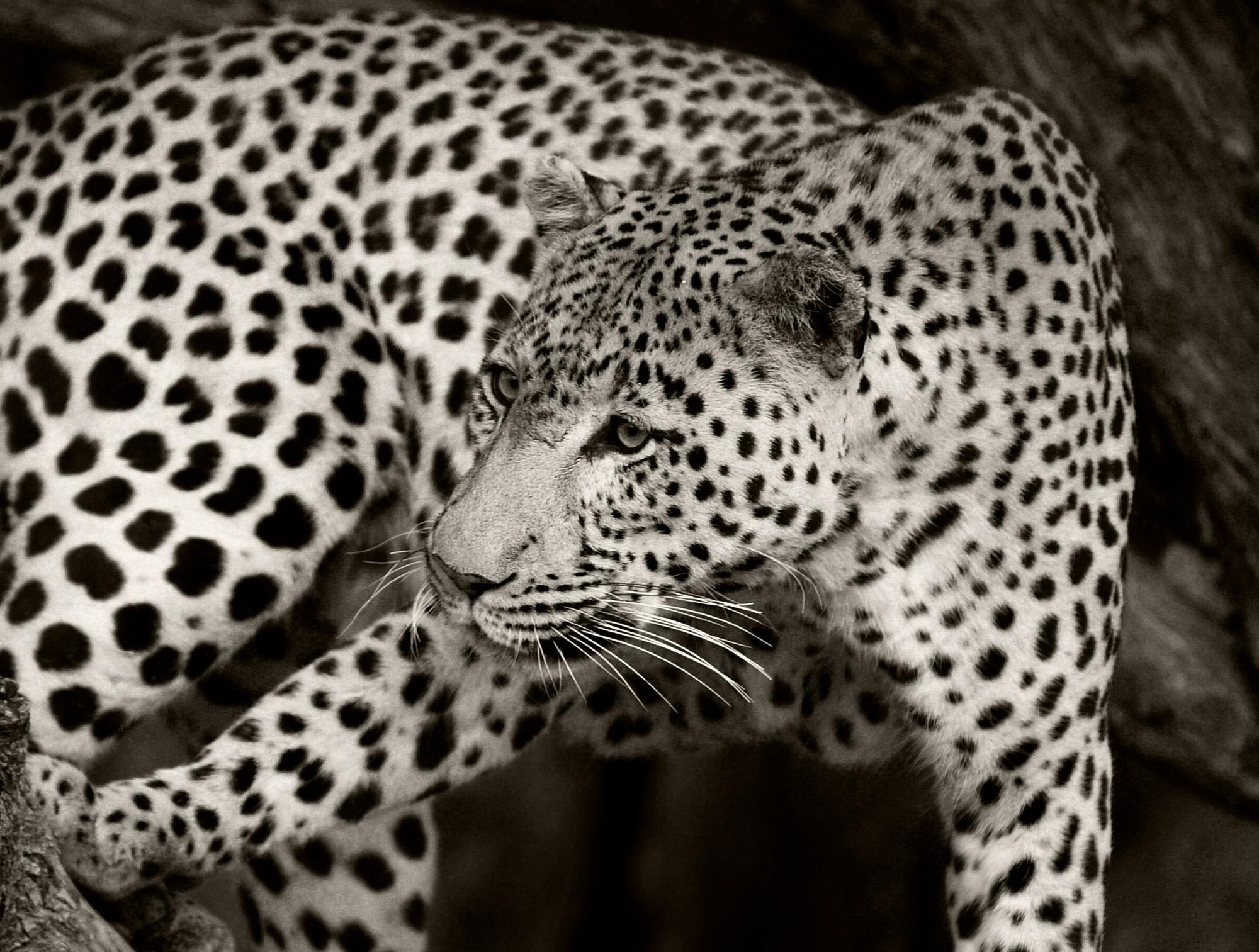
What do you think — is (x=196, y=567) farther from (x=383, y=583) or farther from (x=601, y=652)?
(x=601, y=652)

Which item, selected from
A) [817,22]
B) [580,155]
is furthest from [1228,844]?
→ [580,155]

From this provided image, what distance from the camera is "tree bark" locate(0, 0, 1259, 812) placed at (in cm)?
600

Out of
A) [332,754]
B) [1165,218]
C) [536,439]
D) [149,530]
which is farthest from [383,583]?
[1165,218]

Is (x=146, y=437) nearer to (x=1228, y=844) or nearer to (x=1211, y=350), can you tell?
(x=1211, y=350)

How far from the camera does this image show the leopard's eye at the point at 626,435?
165 inches

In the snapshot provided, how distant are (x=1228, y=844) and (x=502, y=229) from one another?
→ 15.2 feet

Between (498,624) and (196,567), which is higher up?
(498,624)

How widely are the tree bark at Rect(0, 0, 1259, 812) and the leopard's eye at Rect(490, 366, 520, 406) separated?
91.1 inches

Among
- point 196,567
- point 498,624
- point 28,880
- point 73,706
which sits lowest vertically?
point 73,706

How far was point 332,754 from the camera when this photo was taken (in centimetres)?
486

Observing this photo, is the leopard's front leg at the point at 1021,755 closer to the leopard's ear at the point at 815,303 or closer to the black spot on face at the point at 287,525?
the leopard's ear at the point at 815,303

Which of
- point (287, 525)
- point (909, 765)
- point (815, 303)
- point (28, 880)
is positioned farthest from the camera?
point (287, 525)

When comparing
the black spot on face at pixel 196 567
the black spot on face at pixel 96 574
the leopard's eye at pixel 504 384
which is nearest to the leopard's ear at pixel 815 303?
the leopard's eye at pixel 504 384

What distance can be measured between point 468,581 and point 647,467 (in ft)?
1.52
